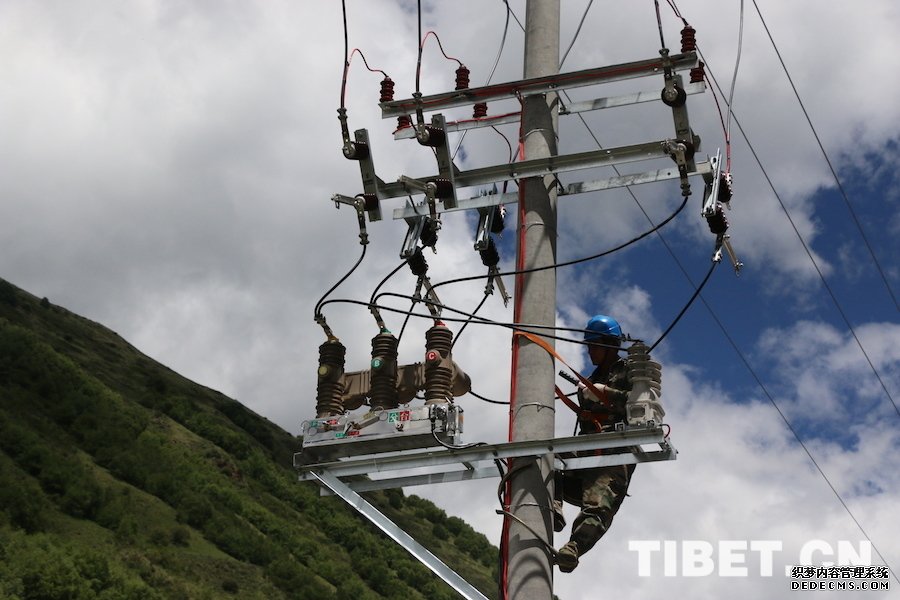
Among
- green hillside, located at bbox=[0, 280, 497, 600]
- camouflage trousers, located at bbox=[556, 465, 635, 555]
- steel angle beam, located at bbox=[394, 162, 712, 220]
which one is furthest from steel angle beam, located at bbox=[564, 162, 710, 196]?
green hillside, located at bbox=[0, 280, 497, 600]

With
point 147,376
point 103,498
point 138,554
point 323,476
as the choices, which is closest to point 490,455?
point 323,476

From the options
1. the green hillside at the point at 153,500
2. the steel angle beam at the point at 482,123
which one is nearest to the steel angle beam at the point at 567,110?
the steel angle beam at the point at 482,123

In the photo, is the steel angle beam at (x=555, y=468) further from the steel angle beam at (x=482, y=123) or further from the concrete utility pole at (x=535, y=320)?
the steel angle beam at (x=482, y=123)

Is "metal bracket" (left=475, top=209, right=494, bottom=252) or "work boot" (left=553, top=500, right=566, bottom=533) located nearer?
"work boot" (left=553, top=500, right=566, bottom=533)

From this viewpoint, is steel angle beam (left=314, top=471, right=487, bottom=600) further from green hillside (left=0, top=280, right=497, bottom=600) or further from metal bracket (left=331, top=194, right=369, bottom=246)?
green hillside (left=0, top=280, right=497, bottom=600)

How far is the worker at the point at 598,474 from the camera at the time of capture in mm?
10266

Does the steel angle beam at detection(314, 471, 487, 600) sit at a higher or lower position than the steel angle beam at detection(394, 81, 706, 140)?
lower

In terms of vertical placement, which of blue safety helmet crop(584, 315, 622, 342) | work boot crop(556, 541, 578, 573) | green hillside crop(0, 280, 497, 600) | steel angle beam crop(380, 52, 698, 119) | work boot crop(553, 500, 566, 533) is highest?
green hillside crop(0, 280, 497, 600)

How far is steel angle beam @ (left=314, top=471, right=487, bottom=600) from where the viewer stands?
10117 mm

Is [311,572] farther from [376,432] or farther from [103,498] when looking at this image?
[376,432]

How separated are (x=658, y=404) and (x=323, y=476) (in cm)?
313

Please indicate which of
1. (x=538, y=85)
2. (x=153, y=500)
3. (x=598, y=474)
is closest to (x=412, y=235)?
(x=538, y=85)

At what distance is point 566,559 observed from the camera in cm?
990

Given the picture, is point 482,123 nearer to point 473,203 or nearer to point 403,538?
point 473,203
